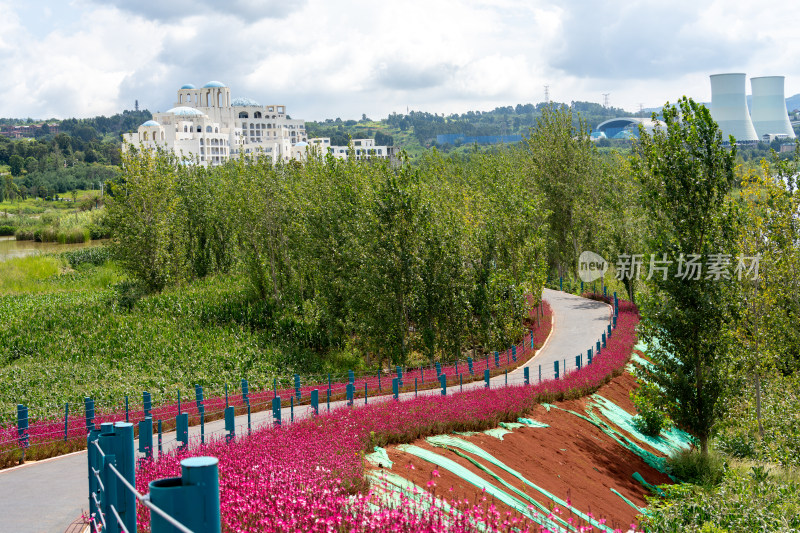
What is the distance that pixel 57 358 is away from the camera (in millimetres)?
28469

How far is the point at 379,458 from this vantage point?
1170 centimetres

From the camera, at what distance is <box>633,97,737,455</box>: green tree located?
17703mm

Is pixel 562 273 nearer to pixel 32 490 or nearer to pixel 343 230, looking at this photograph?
pixel 343 230

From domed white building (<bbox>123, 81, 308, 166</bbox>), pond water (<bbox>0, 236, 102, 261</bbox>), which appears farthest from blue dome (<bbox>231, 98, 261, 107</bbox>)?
pond water (<bbox>0, 236, 102, 261</bbox>)

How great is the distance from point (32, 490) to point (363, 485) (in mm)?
7339

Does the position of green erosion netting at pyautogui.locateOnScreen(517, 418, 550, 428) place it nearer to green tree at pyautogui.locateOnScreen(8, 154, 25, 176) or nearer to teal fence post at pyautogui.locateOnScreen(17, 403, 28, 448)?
teal fence post at pyautogui.locateOnScreen(17, 403, 28, 448)

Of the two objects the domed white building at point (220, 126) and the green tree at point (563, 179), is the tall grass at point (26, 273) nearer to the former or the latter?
the green tree at point (563, 179)

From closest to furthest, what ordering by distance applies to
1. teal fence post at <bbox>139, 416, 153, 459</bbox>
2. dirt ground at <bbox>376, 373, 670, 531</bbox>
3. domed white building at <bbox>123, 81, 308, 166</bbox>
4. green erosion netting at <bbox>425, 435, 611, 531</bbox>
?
1. dirt ground at <bbox>376, 373, 670, 531</bbox>
2. teal fence post at <bbox>139, 416, 153, 459</bbox>
3. green erosion netting at <bbox>425, 435, 611, 531</bbox>
4. domed white building at <bbox>123, 81, 308, 166</bbox>

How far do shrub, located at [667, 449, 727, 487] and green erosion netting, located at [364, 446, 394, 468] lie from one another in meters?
8.99

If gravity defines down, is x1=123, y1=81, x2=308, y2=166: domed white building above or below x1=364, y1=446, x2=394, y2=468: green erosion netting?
above

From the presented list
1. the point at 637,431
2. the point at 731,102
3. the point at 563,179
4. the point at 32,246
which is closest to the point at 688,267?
the point at 637,431

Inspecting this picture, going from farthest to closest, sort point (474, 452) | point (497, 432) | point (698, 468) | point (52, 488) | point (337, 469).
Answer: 1. point (698, 468)
2. point (497, 432)
3. point (474, 452)
4. point (52, 488)
5. point (337, 469)

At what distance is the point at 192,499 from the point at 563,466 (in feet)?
43.1

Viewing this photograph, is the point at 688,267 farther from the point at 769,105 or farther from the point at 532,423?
the point at 769,105
